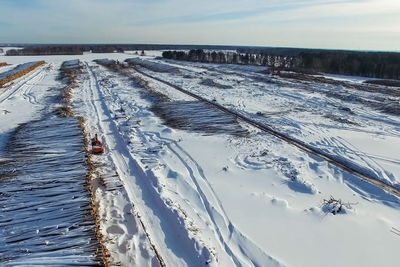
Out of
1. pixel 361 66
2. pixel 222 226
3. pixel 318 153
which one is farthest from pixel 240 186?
pixel 361 66

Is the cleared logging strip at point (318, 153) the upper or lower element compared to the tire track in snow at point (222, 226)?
upper

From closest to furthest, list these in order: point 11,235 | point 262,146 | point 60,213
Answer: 1. point 11,235
2. point 60,213
3. point 262,146

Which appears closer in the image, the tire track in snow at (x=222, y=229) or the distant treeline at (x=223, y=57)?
the tire track in snow at (x=222, y=229)

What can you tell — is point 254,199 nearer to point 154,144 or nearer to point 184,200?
point 184,200

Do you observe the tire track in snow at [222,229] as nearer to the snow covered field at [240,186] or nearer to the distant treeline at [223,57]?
the snow covered field at [240,186]

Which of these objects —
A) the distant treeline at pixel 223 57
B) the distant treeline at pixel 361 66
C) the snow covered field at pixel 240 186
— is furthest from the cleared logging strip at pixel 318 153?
the distant treeline at pixel 223 57

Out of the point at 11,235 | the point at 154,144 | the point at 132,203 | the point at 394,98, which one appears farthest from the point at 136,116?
the point at 394,98

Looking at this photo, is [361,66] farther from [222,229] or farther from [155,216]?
[155,216]

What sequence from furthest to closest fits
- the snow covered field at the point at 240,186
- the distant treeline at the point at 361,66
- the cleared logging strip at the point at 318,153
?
1. the distant treeline at the point at 361,66
2. the cleared logging strip at the point at 318,153
3. the snow covered field at the point at 240,186
